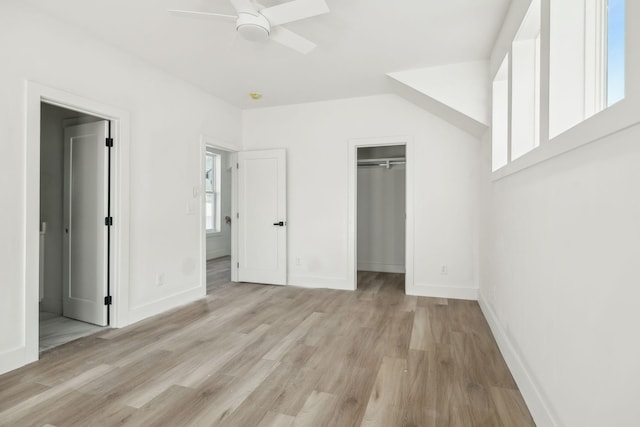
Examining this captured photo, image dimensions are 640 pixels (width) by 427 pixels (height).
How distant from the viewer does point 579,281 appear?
4.38ft

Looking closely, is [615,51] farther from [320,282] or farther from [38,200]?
[320,282]

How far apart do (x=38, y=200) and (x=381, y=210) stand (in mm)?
4902

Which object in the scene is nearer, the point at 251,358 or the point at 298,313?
the point at 251,358

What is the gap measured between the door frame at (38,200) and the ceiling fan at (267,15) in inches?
52.2

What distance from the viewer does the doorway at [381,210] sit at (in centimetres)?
596

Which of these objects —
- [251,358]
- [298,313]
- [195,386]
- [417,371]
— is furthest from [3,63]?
[417,371]

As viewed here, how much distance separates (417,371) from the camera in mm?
2346

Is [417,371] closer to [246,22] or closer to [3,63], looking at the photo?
[246,22]

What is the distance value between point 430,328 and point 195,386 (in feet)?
7.17

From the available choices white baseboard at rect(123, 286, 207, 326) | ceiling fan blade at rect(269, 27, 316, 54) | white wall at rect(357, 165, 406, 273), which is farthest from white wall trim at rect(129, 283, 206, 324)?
white wall at rect(357, 165, 406, 273)

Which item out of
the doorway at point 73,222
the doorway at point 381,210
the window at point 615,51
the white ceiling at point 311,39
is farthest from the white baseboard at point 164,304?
the window at point 615,51

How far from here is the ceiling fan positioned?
2.13 meters

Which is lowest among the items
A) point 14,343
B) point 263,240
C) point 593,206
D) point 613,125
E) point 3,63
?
point 14,343

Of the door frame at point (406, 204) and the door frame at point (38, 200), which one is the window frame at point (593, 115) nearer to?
the door frame at point (406, 204)
